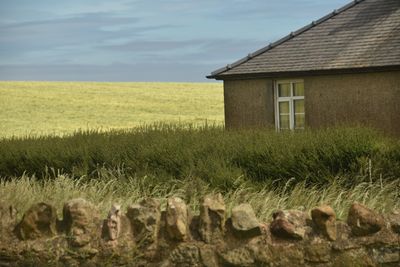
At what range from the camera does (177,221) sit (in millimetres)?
7910

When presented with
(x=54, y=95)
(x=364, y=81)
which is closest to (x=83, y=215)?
(x=364, y=81)

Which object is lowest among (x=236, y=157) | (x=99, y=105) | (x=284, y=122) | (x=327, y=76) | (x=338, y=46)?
(x=236, y=157)

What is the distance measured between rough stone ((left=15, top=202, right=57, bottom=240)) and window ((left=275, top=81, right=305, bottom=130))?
14083mm

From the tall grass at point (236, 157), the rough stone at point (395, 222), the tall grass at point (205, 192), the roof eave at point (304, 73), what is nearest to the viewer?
the rough stone at point (395, 222)

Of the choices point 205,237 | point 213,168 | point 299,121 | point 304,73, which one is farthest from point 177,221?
point 299,121

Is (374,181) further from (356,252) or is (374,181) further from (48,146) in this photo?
(48,146)

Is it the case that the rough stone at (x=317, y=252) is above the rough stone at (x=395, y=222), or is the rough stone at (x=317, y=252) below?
below

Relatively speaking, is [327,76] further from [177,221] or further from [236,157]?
[177,221]

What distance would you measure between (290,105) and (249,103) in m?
1.24

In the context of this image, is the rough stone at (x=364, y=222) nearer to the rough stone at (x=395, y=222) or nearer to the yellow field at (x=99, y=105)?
the rough stone at (x=395, y=222)

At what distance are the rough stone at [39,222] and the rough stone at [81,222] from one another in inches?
8.1

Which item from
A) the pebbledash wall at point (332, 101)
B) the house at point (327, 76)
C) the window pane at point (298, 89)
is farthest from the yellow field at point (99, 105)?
the window pane at point (298, 89)

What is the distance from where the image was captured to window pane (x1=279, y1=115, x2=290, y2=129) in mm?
22078

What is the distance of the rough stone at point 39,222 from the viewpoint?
27.1ft
